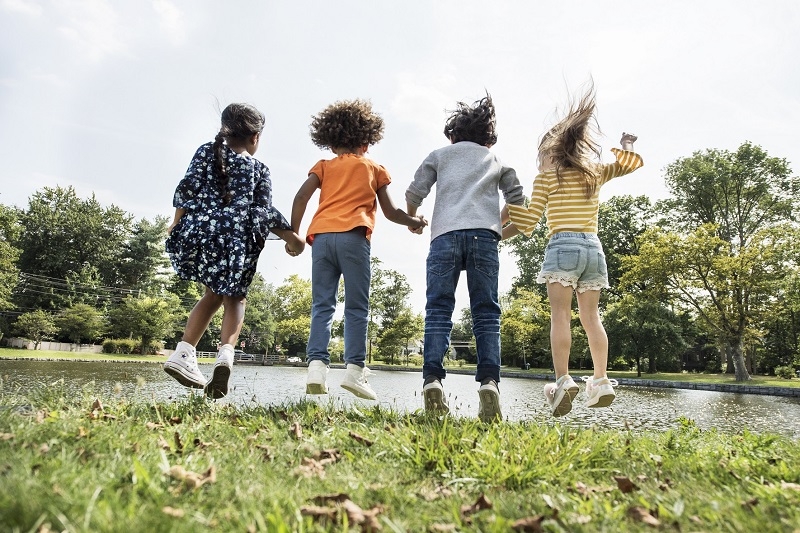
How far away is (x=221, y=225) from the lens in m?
3.32

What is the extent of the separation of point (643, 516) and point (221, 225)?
2815 millimetres

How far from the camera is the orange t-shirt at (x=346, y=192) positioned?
3465 millimetres

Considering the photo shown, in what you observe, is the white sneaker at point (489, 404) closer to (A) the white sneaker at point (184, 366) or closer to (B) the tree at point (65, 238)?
(A) the white sneaker at point (184, 366)

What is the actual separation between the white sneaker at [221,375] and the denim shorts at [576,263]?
2.06 meters

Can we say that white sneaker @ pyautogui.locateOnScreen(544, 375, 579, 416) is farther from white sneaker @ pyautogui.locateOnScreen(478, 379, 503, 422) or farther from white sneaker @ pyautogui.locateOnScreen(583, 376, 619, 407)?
white sneaker @ pyautogui.locateOnScreen(478, 379, 503, 422)

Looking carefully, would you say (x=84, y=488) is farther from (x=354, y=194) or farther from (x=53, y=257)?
(x=53, y=257)

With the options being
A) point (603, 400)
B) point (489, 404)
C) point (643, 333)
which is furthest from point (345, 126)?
point (643, 333)

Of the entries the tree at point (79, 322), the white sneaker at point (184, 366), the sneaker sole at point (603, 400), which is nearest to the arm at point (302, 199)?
the white sneaker at point (184, 366)

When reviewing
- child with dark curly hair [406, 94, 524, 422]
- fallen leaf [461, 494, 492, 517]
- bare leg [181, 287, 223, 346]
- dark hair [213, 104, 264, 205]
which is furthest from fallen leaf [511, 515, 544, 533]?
dark hair [213, 104, 264, 205]

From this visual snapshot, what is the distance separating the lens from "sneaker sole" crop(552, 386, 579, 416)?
3.17m

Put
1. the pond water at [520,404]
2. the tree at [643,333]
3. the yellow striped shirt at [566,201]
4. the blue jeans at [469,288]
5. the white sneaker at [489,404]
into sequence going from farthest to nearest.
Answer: the tree at [643,333]
the pond water at [520,404]
the yellow striped shirt at [566,201]
the blue jeans at [469,288]
the white sneaker at [489,404]

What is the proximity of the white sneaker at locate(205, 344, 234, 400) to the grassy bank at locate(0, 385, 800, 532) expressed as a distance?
1.57 feet

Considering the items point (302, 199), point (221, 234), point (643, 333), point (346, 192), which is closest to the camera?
point (221, 234)

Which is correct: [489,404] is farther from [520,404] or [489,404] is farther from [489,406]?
[520,404]
